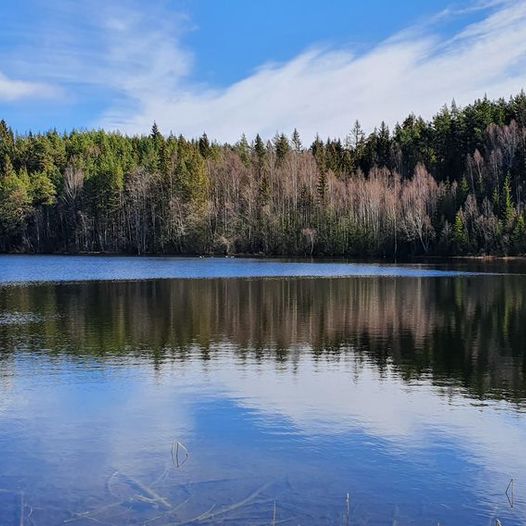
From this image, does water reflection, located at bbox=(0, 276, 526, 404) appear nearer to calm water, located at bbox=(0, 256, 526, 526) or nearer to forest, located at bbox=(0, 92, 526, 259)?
calm water, located at bbox=(0, 256, 526, 526)

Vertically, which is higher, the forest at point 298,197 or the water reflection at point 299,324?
the forest at point 298,197

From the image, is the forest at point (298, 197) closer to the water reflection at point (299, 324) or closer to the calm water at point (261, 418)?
the water reflection at point (299, 324)

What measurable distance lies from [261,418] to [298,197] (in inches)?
4401

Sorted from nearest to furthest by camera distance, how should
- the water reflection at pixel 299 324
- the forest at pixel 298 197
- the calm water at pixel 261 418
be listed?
the calm water at pixel 261 418, the water reflection at pixel 299 324, the forest at pixel 298 197

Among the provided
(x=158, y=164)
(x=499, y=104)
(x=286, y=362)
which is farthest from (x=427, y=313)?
(x=499, y=104)

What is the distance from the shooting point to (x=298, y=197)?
418ft

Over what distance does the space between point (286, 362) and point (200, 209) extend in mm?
103874

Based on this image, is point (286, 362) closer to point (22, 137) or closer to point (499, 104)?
point (499, 104)

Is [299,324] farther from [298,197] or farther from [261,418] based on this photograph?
[298,197]

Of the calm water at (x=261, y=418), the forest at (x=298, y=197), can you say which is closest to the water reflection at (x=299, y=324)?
the calm water at (x=261, y=418)

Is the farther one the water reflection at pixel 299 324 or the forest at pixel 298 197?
the forest at pixel 298 197

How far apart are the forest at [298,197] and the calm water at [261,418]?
79.5 m

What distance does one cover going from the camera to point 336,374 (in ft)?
73.7

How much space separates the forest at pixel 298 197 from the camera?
114688 millimetres
